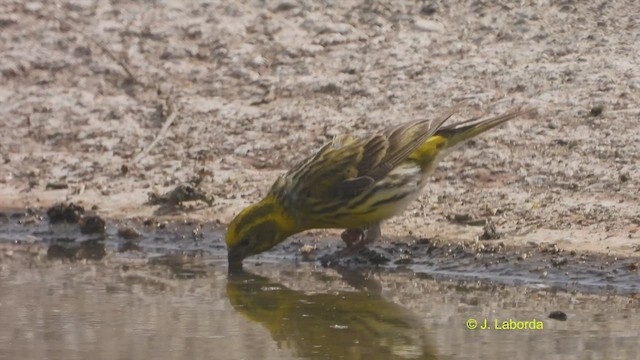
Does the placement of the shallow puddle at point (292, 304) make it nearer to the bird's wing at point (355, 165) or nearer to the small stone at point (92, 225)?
the small stone at point (92, 225)

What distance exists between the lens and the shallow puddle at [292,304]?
6.62 m

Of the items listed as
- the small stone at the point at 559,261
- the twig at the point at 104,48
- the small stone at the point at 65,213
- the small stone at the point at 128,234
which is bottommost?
the small stone at the point at 559,261

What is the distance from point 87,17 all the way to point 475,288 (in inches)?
217

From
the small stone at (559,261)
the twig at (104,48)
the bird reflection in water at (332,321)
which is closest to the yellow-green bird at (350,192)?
the bird reflection in water at (332,321)

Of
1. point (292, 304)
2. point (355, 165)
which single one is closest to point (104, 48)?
point (355, 165)

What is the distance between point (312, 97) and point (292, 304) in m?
3.57

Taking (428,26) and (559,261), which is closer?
(559,261)

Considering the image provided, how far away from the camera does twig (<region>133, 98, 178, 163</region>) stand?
10.7 meters

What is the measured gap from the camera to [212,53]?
11.8 metres

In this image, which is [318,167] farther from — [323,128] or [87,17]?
[87,17]

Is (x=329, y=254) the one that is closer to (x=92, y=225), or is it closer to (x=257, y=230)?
(x=257, y=230)

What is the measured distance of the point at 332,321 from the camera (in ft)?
23.8

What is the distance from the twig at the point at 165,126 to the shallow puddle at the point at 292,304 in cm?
112

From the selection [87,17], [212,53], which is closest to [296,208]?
[212,53]
